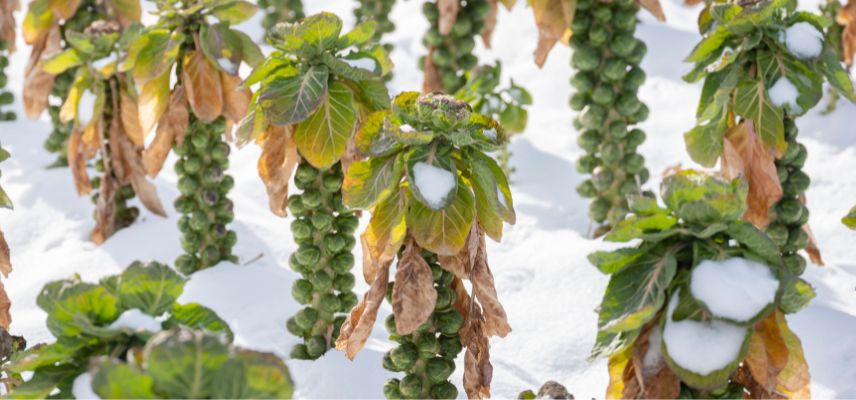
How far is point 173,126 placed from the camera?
3318mm

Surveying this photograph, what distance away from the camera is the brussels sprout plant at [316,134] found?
8.30ft

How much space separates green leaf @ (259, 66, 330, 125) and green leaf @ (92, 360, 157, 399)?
1.17 m

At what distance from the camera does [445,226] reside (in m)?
2.23

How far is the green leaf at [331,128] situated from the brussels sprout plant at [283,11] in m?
3.66

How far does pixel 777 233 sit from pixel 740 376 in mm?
1257

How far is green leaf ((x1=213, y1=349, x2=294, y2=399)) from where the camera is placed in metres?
1.40

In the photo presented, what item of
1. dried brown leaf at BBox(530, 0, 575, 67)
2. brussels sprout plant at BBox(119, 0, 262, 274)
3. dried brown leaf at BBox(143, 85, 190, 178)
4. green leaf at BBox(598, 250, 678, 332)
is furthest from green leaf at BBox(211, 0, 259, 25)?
green leaf at BBox(598, 250, 678, 332)

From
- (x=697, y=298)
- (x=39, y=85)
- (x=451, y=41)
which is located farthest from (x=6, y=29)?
(x=697, y=298)

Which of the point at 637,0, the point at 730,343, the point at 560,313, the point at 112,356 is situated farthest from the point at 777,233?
the point at 112,356

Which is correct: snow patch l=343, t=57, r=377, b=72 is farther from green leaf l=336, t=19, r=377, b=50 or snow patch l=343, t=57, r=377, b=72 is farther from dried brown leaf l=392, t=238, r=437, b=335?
dried brown leaf l=392, t=238, r=437, b=335

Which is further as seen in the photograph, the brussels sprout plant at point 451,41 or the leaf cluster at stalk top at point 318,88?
the brussels sprout plant at point 451,41

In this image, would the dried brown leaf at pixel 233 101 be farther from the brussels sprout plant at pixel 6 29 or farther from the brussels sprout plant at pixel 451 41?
the brussels sprout plant at pixel 6 29

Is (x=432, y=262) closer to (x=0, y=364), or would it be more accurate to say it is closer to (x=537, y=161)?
(x=0, y=364)

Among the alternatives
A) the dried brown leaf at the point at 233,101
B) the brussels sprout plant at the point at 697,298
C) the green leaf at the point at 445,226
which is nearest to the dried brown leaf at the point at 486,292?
the green leaf at the point at 445,226
